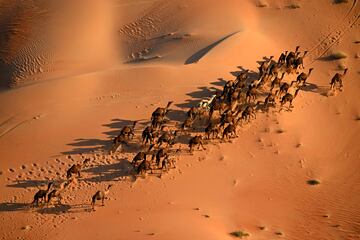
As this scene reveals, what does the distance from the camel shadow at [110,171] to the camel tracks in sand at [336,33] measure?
39.8ft

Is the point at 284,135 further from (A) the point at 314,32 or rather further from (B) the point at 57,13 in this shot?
(B) the point at 57,13

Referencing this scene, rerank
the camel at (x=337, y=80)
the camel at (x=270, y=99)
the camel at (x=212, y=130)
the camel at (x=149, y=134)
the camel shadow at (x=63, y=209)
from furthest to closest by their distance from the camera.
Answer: the camel at (x=337, y=80), the camel at (x=270, y=99), the camel at (x=212, y=130), the camel at (x=149, y=134), the camel shadow at (x=63, y=209)

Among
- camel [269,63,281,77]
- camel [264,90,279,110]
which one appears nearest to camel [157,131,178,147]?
camel [264,90,279,110]

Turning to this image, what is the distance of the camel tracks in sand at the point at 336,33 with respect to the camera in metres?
23.0

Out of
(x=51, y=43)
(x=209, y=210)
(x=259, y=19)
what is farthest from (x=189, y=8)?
(x=209, y=210)

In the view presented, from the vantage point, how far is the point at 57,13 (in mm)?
27609

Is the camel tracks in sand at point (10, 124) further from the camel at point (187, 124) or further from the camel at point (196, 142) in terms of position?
the camel at point (196, 142)

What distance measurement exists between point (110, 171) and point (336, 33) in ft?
52.4

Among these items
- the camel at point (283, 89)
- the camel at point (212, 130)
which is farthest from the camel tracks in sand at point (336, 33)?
the camel at point (212, 130)

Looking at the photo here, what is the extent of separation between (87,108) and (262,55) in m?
9.52

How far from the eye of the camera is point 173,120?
698 inches

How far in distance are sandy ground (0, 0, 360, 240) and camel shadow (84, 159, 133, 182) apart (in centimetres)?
5

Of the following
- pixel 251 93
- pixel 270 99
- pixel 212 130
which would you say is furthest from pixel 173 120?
pixel 270 99

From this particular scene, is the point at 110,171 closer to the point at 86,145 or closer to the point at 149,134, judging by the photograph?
the point at 86,145
